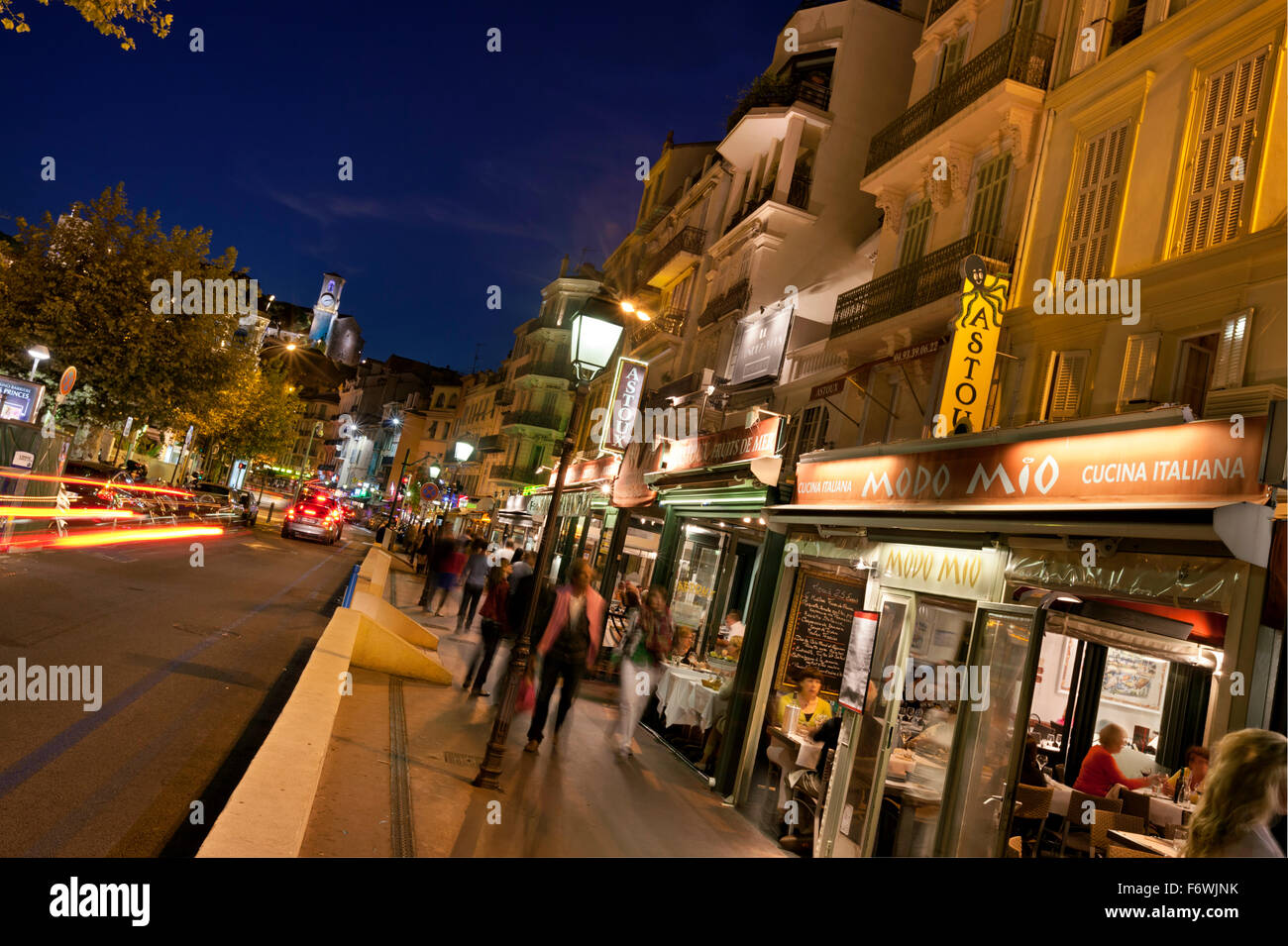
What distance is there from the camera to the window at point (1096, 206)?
449 inches

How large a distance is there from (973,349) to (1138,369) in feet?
6.10

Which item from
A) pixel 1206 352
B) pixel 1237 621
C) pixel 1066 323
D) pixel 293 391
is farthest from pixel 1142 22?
pixel 293 391

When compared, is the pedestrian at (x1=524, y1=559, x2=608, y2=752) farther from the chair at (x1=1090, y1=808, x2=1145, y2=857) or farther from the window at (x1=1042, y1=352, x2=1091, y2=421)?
the window at (x1=1042, y1=352, x2=1091, y2=421)

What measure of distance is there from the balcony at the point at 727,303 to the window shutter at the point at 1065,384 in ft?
39.7

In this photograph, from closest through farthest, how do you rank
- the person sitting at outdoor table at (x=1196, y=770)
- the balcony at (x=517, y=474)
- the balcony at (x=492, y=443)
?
the person sitting at outdoor table at (x=1196, y=770) < the balcony at (x=517, y=474) < the balcony at (x=492, y=443)

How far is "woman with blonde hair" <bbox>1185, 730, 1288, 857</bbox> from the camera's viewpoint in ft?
9.89

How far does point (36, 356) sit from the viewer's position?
2822 centimetres

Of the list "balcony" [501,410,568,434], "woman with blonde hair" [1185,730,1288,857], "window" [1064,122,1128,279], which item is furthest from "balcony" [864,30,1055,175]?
"balcony" [501,410,568,434]

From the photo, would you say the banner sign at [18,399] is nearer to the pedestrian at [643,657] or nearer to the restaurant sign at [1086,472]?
the pedestrian at [643,657]

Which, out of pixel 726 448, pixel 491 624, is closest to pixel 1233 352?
pixel 726 448

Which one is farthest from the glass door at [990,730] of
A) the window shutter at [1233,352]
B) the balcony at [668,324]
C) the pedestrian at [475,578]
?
the balcony at [668,324]

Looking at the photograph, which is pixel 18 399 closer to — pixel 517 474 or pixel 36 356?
pixel 36 356

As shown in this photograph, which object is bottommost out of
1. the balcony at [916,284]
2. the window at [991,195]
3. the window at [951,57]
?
the balcony at [916,284]

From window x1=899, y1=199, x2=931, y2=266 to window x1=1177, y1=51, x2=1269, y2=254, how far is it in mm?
5535
